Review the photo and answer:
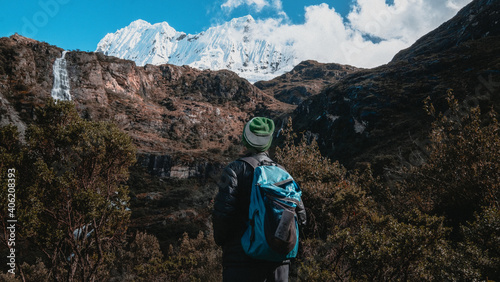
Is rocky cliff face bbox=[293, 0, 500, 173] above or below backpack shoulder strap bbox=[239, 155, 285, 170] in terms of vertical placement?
above

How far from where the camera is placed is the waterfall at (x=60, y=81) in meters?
114

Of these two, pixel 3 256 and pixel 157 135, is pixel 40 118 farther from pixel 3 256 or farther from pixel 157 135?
pixel 157 135

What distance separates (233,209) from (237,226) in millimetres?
248

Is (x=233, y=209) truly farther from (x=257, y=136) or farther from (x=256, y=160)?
(x=257, y=136)

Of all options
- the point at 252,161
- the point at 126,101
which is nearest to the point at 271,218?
the point at 252,161

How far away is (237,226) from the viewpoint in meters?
2.94

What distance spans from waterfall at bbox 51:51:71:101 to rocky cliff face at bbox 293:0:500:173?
371 ft

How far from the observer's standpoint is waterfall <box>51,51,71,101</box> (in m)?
114

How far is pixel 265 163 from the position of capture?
311 centimetres

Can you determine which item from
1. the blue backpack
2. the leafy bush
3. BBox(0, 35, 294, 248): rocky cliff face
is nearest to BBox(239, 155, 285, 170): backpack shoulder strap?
the blue backpack

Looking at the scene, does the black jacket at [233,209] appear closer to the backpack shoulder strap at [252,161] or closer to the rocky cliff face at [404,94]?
the backpack shoulder strap at [252,161]

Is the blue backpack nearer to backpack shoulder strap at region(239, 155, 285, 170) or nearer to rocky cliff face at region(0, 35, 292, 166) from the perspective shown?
backpack shoulder strap at region(239, 155, 285, 170)

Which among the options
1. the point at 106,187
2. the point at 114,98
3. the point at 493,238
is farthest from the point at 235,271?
the point at 114,98

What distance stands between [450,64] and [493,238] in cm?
11972
